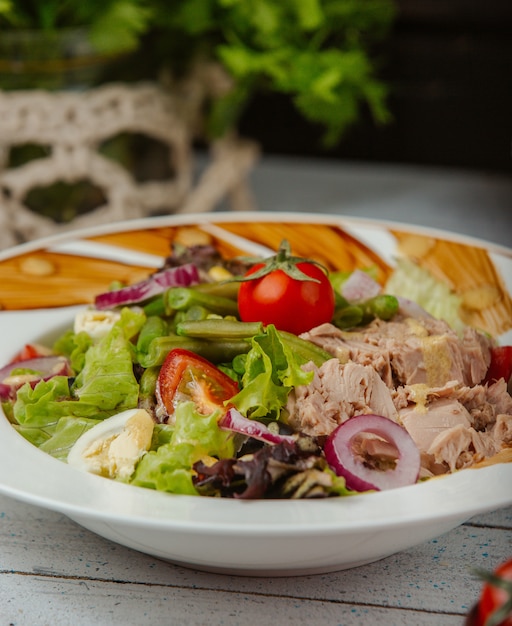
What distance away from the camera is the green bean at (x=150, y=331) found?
126 inches

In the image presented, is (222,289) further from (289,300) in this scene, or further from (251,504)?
(251,504)

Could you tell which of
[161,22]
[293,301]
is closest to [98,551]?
[293,301]

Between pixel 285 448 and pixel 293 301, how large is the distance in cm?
76

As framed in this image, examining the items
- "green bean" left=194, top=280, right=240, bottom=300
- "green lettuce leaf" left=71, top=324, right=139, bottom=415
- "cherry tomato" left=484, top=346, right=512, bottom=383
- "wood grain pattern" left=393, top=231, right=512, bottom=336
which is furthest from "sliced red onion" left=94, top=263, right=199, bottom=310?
"cherry tomato" left=484, top=346, right=512, bottom=383

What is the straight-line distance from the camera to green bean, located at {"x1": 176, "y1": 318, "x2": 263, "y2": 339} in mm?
3047

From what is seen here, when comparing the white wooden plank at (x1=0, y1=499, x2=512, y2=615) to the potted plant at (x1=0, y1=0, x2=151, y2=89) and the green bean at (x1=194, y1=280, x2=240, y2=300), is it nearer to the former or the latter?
the green bean at (x1=194, y1=280, x2=240, y2=300)

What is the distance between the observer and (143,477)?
2471 millimetres

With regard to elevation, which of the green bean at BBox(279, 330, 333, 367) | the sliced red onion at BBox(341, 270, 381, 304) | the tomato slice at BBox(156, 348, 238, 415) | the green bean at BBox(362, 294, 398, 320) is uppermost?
the green bean at BBox(362, 294, 398, 320)

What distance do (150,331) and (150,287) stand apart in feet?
1.12

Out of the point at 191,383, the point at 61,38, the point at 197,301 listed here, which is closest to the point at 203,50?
the point at 61,38

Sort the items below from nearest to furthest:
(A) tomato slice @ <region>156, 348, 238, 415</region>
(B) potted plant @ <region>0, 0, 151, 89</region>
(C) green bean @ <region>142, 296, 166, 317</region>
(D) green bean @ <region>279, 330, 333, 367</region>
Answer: (A) tomato slice @ <region>156, 348, 238, 415</region> < (D) green bean @ <region>279, 330, 333, 367</region> < (C) green bean @ <region>142, 296, 166, 317</region> < (B) potted plant @ <region>0, 0, 151, 89</region>

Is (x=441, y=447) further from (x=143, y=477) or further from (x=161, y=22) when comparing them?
(x=161, y=22)

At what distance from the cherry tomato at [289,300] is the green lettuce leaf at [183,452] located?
0.56 metres

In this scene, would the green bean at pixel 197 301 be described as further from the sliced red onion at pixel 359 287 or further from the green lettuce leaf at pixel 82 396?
the sliced red onion at pixel 359 287
